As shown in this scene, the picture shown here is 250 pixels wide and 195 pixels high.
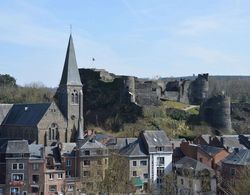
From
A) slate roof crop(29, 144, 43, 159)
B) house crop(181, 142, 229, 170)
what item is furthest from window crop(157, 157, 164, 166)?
slate roof crop(29, 144, 43, 159)

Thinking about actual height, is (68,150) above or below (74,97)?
below

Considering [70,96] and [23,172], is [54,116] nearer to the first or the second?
[70,96]

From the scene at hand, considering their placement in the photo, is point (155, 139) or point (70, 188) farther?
point (155, 139)

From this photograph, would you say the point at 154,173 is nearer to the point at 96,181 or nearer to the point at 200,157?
the point at 200,157

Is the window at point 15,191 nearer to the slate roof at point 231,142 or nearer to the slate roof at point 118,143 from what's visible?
the slate roof at point 118,143

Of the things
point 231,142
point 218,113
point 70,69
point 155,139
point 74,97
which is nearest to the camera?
point 155,139

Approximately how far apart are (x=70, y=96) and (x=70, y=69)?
3.55 meters

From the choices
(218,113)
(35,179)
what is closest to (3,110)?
(35,179)

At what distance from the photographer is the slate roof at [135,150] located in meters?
59.3

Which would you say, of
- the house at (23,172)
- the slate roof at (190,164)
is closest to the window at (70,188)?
the house at (23,172)

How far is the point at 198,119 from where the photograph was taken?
85938 millimetres

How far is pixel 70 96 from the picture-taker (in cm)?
6925

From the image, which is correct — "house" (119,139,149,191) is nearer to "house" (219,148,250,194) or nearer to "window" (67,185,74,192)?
"window" (67,185,74,192)

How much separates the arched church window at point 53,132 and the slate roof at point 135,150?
981 centimetres
